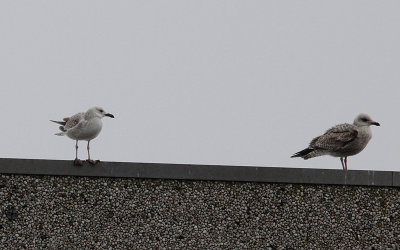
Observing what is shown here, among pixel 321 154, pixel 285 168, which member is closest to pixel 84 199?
pixel 285 168

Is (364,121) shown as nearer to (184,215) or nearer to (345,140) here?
(345,140)

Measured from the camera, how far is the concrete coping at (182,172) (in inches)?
325

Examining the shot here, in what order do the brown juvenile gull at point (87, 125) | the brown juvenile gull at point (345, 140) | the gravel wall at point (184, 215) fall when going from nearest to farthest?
the gravel wall at point (184, 215) → the brown juvenile gull at point (87, 125) → the brown juvenile gull at point (345, 140)

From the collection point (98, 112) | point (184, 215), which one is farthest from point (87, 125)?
point (184, 215)

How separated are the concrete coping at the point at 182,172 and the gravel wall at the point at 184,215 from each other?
85 mm

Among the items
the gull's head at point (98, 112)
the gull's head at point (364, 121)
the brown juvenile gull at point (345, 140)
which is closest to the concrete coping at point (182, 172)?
the gull's head at point (98, 112)

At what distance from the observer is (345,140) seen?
1020 centimetres

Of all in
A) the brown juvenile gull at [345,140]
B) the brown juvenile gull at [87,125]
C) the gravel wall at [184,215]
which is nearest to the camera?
the gravel wall at [184,215]

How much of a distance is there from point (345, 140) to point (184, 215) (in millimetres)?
3130

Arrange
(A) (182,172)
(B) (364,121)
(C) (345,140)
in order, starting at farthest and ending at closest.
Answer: (B) (364,121), (C) (345,140), (A) (182,172)

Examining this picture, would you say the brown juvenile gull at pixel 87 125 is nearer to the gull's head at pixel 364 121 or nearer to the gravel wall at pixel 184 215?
the gravel wall at pixel 184 215

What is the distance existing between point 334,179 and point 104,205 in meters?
2.90

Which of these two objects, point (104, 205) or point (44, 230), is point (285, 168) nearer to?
point (104, 205)

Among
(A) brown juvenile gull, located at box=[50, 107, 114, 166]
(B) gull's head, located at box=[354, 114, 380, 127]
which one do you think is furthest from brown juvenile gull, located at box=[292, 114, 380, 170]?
(A) brown juvenile gull, located at box=[50, 107, 114, 166]
